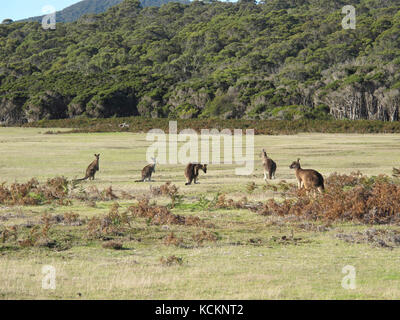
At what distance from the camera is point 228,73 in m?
116

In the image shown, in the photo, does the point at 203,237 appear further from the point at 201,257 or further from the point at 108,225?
the point at 108,225

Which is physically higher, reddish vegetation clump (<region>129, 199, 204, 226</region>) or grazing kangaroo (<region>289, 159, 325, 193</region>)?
grazing kangaroo (<region>289, 159, 325, 193</region>)

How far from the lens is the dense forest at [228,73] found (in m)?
88.7

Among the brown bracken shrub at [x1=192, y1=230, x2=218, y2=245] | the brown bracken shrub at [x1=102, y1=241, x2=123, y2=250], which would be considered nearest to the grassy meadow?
the brown bracken shrub at [x1=192, y1=230, x2=218, y2=245]

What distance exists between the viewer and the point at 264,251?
1232 cm

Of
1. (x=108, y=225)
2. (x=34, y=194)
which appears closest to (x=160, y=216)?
(x=108, y=225)

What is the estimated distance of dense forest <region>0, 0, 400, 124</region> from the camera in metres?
88.7

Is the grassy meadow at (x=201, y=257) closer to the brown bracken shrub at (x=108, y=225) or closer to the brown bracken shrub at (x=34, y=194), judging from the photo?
the brown bracken shrub at (x=108, y=225)

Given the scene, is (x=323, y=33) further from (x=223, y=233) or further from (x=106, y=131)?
(x=223, y=233)

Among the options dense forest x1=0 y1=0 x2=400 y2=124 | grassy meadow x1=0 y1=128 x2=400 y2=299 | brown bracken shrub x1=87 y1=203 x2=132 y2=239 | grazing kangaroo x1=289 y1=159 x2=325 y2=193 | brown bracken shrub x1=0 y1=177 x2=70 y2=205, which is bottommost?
grassy meadow x1=0 y1=128 x2=400 y2=299

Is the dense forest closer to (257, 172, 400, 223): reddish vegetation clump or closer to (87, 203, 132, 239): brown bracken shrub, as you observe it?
(257, 172, 400, 223): reddish vegetation clump
